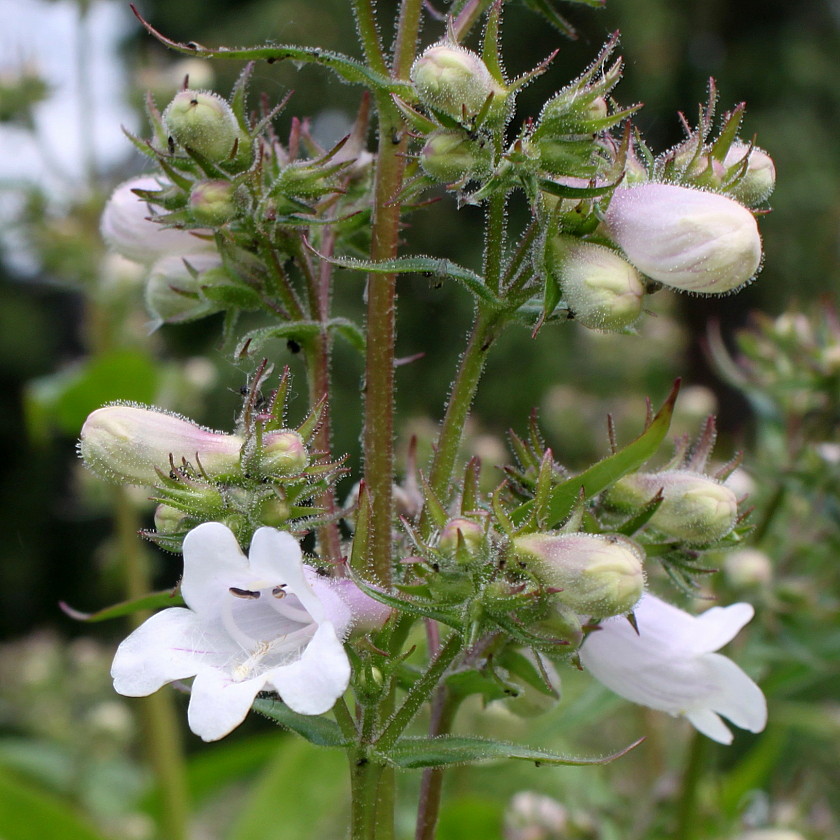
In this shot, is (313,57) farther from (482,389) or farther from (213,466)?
(482,389)

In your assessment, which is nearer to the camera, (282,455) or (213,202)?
(282,455)

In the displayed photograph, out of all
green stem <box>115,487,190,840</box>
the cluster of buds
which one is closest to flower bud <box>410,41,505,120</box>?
the cluster of buds

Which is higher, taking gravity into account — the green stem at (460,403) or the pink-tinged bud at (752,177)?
the pink-tinged bud at (752,177)

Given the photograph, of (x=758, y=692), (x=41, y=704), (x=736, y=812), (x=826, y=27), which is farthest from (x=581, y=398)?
(x=826, y=27)

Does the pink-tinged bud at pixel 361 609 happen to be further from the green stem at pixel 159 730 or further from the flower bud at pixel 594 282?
the green stem at pixel 159 730

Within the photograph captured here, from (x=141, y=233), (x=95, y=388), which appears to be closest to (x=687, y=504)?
(x=141, y=233)

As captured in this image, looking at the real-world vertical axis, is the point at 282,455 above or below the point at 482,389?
above

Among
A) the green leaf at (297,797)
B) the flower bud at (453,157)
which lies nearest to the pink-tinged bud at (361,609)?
the flower bud at (453,157)
